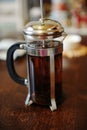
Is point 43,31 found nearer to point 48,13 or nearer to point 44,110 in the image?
point 44,110

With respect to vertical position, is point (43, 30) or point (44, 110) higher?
point (43, 30)

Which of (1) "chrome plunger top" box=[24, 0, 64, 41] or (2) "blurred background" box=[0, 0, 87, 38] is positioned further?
(2) "blurred background" box=[0, 0, 87, 38]

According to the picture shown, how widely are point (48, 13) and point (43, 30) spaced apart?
1.95 metres

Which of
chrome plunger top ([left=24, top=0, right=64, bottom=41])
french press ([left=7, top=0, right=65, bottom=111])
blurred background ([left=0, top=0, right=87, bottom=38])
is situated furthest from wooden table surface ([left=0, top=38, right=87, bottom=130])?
blurred background ([left=0, top=0, right=87, bottom=38])

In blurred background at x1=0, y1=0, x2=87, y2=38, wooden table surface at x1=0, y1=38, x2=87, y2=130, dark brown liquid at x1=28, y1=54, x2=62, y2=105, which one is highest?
dark brown liquid at x1=28, y1=54, x2=62, y2=105

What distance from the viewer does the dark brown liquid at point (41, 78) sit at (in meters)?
0.65

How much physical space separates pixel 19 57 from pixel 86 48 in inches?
14.0

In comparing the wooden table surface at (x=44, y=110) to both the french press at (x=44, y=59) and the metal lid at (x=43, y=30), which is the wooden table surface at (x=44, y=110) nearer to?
the french press at (x=44, y=59)

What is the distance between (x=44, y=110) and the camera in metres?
0.67

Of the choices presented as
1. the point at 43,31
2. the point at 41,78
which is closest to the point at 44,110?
the point at 41,78

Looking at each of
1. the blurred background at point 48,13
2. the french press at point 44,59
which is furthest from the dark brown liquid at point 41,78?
the blurred background at point 48,13

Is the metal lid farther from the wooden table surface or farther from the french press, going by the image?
the wooden table surface

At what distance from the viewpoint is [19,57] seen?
44.1 inches

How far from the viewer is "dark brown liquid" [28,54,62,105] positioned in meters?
0.65
